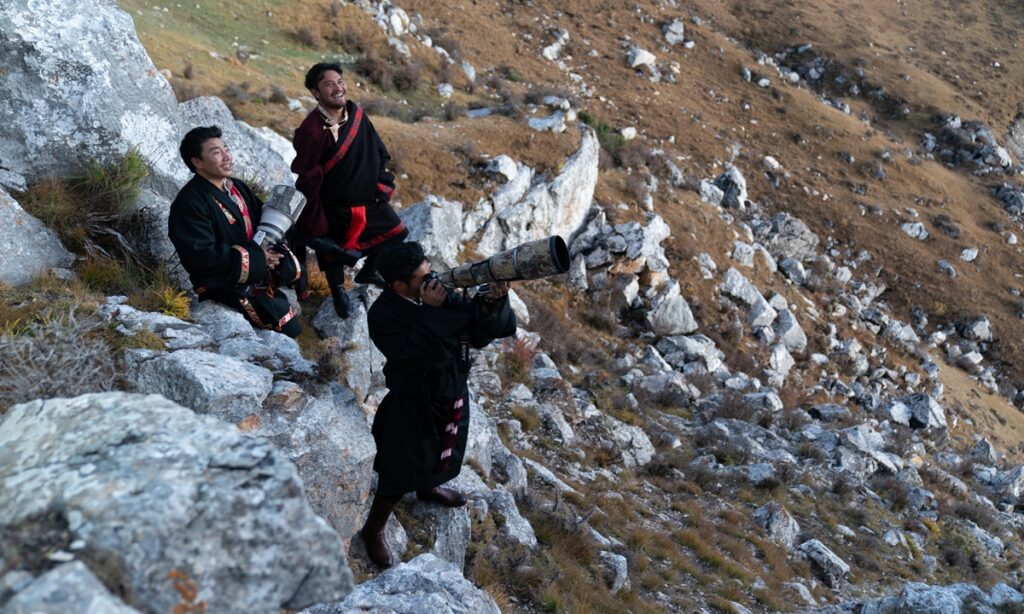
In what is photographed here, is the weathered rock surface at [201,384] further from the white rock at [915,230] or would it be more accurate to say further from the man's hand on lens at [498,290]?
the white rock at [915,230]

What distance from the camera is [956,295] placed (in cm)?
2398

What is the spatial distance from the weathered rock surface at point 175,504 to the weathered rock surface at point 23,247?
115 inches

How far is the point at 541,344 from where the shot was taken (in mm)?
11727

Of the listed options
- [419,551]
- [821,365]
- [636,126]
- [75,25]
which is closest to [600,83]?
[636,126]

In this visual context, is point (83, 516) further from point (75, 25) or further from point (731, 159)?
point (731, 159)

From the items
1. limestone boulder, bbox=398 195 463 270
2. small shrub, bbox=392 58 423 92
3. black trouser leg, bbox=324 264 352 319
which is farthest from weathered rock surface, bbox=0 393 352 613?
small shrub, bbox=392 58 423 92

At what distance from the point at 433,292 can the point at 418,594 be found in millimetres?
1627

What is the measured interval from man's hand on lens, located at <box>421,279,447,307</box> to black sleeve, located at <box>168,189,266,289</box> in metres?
1.67

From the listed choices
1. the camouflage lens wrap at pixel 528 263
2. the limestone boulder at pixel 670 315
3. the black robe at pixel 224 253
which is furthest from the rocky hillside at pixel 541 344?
the camouflage lens wrap at pixel 528 263

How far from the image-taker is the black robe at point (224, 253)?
4480mm

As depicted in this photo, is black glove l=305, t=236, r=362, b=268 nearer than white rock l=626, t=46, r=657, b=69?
Yes

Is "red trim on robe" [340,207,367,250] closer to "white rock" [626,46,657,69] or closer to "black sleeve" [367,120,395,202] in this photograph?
"black sleeve" [367,120,395,202]

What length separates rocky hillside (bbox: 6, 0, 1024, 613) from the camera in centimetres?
209

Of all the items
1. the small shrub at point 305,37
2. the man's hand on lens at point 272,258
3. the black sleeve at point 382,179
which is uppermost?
the black sleeve at point 382,179
